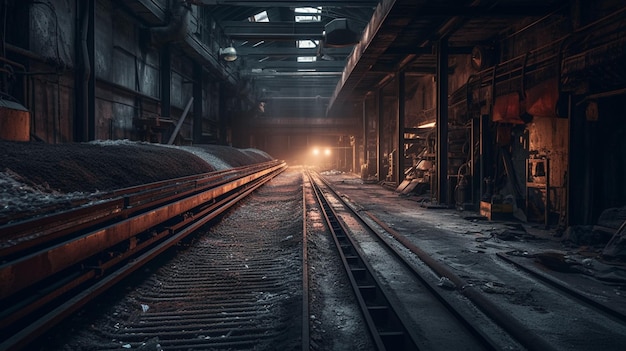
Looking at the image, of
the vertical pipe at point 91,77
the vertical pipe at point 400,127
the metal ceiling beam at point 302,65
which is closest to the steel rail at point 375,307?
the vertical pipe at point 91,77

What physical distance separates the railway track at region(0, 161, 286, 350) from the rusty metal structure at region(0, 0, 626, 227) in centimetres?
304

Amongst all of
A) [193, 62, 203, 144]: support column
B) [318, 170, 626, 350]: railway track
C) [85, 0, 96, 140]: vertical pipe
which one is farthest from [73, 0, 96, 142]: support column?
[193, 62, 203, 144]: support column

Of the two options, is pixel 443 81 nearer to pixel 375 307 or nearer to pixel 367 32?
pixel 367 32

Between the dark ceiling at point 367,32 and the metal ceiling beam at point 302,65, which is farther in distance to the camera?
the metal ceiling beam at point 302,65

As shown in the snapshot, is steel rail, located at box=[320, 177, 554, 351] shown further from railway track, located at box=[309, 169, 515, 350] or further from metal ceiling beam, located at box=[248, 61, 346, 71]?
metal ceiling beam, located at box=[248, 61, 346, 71]

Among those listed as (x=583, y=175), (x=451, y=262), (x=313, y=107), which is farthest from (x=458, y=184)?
(x=313, y=107)

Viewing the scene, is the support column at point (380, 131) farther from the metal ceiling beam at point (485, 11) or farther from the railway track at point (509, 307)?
the railway track at point (509, 307)

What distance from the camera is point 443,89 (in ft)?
35.6

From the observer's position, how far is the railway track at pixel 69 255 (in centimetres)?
236

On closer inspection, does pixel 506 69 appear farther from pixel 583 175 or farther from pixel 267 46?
pixel 267 46

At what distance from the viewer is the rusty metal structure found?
6.50 metres

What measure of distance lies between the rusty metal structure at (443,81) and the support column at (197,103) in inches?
17.8

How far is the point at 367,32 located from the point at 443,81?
8.05 ft

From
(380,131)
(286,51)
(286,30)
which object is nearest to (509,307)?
(380,131)
